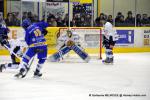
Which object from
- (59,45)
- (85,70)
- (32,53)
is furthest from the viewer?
(59,45)

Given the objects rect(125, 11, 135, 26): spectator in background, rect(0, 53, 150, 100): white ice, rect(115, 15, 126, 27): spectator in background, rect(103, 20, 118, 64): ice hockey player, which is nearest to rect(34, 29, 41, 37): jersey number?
rect(0, 53, 150, 100): white ice

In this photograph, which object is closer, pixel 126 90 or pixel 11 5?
pixel 126 90

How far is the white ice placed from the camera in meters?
8.38

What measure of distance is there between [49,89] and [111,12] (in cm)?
1216

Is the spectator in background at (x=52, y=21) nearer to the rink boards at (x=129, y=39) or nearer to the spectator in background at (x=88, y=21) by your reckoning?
the rink boards at (x=129, y=39)

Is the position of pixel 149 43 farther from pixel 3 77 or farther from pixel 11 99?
pixel 11 99

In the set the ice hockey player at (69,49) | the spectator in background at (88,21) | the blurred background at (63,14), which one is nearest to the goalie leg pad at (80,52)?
the ice hockey player at (69,49)

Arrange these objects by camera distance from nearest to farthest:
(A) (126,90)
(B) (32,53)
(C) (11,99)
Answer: (C) (11,99) < (A) (126,90) < (B) (32,53)

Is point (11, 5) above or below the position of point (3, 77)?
above

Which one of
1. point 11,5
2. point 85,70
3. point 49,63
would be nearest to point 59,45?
point 49,63

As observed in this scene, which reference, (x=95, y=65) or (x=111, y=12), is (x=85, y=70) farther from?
(x=111, y=12)

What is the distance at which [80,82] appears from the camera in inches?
405

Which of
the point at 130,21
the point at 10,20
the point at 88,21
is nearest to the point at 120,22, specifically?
the point at 130,21

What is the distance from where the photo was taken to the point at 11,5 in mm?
19062
